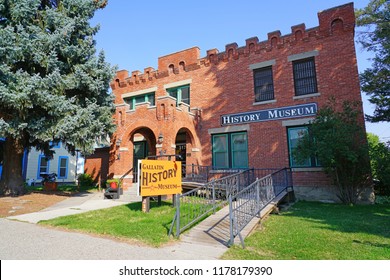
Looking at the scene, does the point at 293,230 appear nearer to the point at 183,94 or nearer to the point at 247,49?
the point at 247,49

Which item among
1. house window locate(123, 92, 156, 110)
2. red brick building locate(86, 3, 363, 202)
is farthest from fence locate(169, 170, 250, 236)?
house window locate(123, 92, 156, 110)

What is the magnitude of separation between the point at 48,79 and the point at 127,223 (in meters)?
8.23

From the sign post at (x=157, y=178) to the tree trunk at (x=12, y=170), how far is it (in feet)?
27.9

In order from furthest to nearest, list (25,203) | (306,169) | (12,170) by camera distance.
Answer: (12,170) < (306,169) < (25,203)

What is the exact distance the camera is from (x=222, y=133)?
15.4m

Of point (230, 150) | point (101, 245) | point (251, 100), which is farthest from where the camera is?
point (230, 150)

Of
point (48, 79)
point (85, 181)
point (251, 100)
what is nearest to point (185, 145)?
point (251, 100)

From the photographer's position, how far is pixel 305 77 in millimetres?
13602

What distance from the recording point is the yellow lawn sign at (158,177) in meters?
8.32

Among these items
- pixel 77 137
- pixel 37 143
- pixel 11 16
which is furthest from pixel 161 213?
pixel 11 16

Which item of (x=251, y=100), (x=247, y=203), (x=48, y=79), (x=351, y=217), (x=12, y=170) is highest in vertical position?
(x=48, y=79)

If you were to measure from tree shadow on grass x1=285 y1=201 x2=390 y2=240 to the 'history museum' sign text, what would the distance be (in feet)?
16.0

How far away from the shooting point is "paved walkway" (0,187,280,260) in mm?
5051
